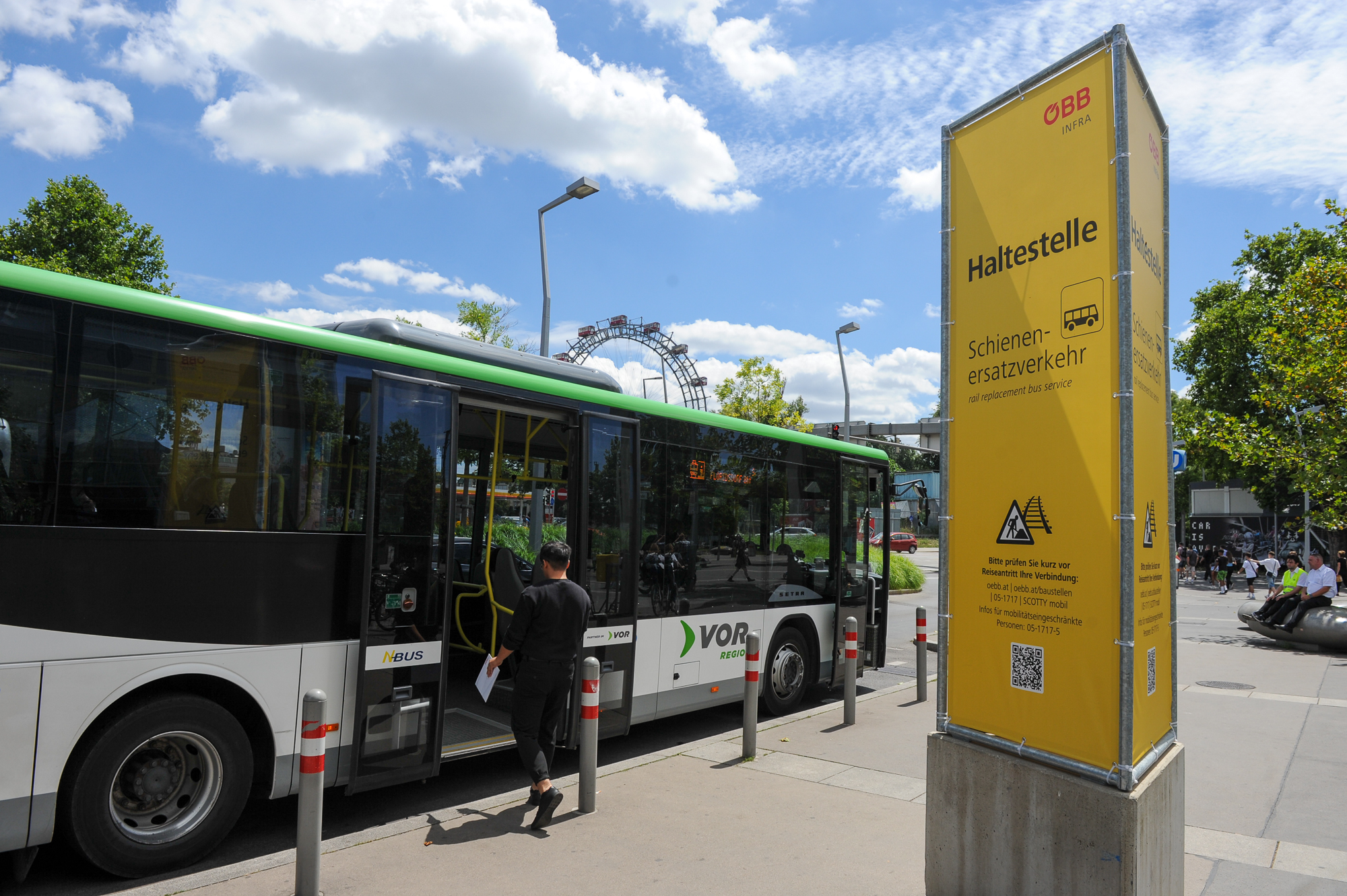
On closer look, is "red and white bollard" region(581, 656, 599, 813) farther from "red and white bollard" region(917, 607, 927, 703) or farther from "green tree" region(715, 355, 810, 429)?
"green tree" region(715, 355, 810, 429)

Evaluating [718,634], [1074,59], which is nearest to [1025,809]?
[1074,59]

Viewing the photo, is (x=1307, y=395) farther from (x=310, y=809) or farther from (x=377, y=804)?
(x=310, y=809)

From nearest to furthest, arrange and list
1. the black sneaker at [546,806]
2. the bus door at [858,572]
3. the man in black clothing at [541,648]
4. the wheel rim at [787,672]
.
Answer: the black sneaker at [546,806], the man in black clothing at [541,648], the wheel rim at [787,672], the bus door at [858,572]

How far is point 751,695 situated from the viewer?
7.19 meters

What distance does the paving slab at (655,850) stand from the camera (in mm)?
4602

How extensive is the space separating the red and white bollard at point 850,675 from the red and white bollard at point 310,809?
5531 mm

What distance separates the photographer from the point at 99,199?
26.0 meters

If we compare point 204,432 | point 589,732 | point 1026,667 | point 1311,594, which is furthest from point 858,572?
point 1311,594

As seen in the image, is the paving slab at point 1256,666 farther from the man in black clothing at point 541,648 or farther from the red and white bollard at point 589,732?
the man in black clothing at point 541,648

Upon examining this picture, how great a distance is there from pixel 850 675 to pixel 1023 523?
16.5 feet

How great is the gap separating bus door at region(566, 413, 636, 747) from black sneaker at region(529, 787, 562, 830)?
1.36 meters

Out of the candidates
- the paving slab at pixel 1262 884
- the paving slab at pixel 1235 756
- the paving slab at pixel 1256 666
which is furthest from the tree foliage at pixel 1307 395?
the paving slab at pixel 1262 884

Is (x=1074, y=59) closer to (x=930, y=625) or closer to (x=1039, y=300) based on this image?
(x=1039, y=300)

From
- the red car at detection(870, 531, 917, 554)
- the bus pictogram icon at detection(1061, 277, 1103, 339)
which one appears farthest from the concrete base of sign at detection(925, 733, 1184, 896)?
the red car at detection(870, 531, 917, 554)
